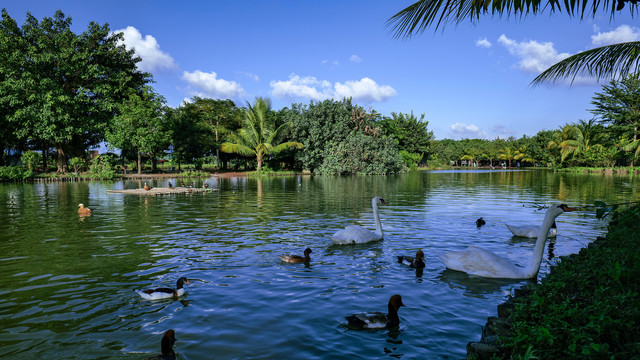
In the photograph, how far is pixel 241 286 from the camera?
774cm

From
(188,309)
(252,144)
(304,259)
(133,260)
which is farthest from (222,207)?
(252,144)

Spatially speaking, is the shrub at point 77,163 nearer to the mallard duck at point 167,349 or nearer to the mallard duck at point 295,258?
the mallard duck at point 295,258

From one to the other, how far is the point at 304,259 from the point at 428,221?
7873 mm

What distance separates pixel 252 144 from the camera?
61688mm

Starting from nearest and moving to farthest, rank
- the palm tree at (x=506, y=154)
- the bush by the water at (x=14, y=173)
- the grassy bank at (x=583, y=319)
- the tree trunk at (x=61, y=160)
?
the grassy bank at (x=583, y=319)
the bush by the water at (x=14, y=173)
the tree trunk at (x=61, y=160)
the palm tree at (x=506, y=154)

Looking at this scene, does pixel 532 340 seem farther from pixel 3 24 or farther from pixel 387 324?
pixel 3 24

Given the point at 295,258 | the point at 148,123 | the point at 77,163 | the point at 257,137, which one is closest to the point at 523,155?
the point at 257,137

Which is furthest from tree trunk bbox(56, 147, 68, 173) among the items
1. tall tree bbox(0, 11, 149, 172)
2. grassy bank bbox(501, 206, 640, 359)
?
grassy bank bbox(501, 206, 640, 359)

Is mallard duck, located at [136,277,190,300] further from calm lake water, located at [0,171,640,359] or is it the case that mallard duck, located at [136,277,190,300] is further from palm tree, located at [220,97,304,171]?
palm tree, located at [220,97,304,171]

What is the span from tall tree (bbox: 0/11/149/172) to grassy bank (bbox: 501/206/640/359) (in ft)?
173

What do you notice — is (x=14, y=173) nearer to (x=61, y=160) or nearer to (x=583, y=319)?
(x=61, y=160)

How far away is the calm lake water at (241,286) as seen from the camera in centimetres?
535

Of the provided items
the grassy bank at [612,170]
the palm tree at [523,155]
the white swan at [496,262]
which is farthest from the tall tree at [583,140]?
the white swan at [496,262]

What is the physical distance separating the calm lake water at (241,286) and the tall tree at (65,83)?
118ft
